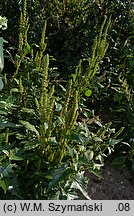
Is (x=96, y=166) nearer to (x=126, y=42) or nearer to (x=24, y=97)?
(x=24, y=97)

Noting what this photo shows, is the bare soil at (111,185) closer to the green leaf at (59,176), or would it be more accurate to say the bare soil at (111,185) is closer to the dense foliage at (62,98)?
the dense foliage at (62,98)

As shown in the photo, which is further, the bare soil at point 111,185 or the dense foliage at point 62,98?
the bare soil at point 111,185

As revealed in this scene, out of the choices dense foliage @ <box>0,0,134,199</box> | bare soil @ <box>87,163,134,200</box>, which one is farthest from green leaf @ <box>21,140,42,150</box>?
bare soil @ <box>87,163,134,200</box>

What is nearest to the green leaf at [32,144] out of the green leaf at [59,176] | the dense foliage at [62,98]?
the dense foliage at [62,98]

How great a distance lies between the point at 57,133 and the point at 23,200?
50 cm

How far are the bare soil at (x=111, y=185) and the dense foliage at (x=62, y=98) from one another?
9 cm

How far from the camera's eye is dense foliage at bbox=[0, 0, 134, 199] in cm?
265

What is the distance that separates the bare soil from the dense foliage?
0.09m

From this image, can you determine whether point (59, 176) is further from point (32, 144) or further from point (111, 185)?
point (111, 185)

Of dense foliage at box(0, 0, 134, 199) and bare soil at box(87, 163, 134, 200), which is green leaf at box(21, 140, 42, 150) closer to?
dense foliage at box(0, 0, 134, 199)

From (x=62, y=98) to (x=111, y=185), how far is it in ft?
2.74

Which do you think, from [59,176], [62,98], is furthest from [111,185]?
[59,176]

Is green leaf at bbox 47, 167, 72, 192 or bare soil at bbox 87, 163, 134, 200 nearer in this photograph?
green leaf at bbox 47, 167, 72, 192

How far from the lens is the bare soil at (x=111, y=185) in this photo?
3344 millimetres
